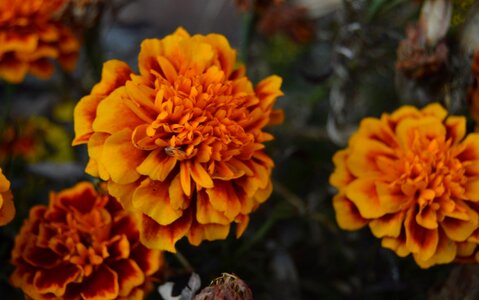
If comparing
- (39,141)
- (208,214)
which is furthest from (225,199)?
(39,141)

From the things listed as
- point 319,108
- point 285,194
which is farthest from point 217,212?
point 319,108

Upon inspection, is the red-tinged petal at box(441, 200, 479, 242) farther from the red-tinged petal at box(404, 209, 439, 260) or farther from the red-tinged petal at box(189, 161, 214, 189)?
the red-tinged petal at box(189, 161, 214, 189)

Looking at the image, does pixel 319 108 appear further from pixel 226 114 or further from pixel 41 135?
pixel 226 114

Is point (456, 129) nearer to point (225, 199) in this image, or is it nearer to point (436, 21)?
point (436, 21)

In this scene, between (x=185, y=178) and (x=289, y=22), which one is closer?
(x=185, y=178)

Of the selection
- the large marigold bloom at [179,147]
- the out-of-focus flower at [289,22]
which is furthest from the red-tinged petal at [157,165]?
the out-of-focus flower at [289,22]

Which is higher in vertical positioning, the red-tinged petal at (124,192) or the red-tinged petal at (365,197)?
→ the red-tinged petal at (124,192)

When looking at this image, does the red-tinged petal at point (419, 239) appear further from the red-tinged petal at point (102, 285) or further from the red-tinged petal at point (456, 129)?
the red-tinged petal at point (102, 285)
